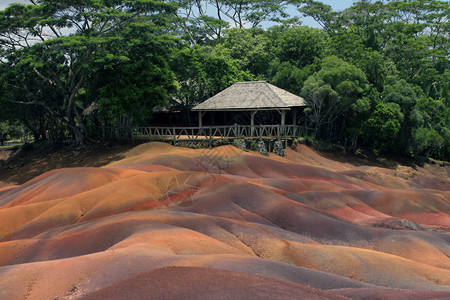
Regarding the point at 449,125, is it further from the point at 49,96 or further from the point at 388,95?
the point at 49,96

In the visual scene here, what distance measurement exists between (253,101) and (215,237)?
24840 mm

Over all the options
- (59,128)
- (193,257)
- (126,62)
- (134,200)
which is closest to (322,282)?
(193,257)

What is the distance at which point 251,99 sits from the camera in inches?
1510

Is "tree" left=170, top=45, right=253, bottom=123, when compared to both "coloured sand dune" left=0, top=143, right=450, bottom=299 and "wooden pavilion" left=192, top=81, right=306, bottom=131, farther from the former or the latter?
"coloured sand dune" left=0, top=143, right=450, bottom=299

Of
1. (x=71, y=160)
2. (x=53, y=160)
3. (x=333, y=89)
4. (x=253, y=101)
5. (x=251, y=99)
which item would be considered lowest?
(x=53, y=160)

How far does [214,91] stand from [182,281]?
37716mm

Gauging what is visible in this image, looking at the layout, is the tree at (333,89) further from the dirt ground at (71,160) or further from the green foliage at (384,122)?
the dirt ground at (71,160)

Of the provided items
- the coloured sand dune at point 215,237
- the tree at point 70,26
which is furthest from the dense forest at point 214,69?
the coloured sand dune at point 215,237

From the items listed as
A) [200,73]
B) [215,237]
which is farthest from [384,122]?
[215,237]

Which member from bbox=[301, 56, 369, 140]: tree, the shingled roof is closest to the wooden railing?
the shingled roof

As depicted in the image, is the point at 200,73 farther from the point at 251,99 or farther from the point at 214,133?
the point at 214,133

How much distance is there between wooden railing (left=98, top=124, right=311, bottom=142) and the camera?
1436 inches

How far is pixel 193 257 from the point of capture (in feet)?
35.4

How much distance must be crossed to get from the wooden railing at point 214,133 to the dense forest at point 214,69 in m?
1.54
